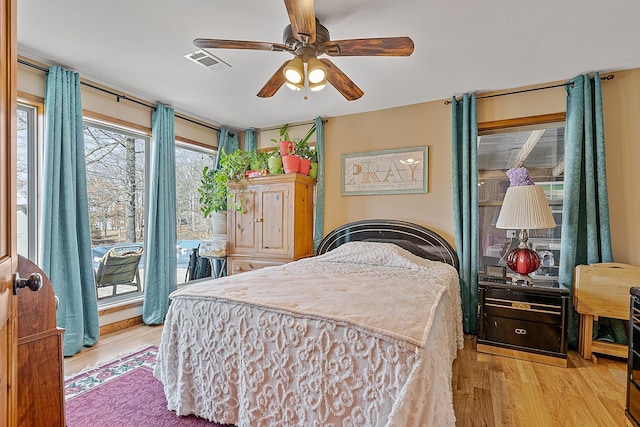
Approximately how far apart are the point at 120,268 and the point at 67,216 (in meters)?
0.92

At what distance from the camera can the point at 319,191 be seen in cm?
409

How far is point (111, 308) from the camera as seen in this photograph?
3.31m

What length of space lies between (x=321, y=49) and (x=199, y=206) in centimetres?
311

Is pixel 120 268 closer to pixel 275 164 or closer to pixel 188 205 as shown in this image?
pixel 188 205

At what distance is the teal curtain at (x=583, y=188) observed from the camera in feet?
9.12

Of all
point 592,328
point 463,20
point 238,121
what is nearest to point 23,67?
point 238,121

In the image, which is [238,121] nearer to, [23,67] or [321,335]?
[23,67]

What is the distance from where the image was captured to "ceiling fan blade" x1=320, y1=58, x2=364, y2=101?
2141 millimetres

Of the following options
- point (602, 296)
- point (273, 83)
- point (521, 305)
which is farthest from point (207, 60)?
point (602, 296)

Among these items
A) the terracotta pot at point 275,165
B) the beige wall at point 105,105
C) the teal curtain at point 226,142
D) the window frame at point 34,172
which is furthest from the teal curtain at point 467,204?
the window frame at point 34,172

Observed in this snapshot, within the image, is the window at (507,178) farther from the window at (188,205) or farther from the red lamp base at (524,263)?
the window at (188,205)

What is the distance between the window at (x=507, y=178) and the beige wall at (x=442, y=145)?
0.28 m

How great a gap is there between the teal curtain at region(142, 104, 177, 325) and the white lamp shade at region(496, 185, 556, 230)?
3.38 meters

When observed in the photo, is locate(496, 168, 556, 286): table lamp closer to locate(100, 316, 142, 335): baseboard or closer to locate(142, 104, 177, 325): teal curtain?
locate(142, 104, 177, 325): teal curtain
